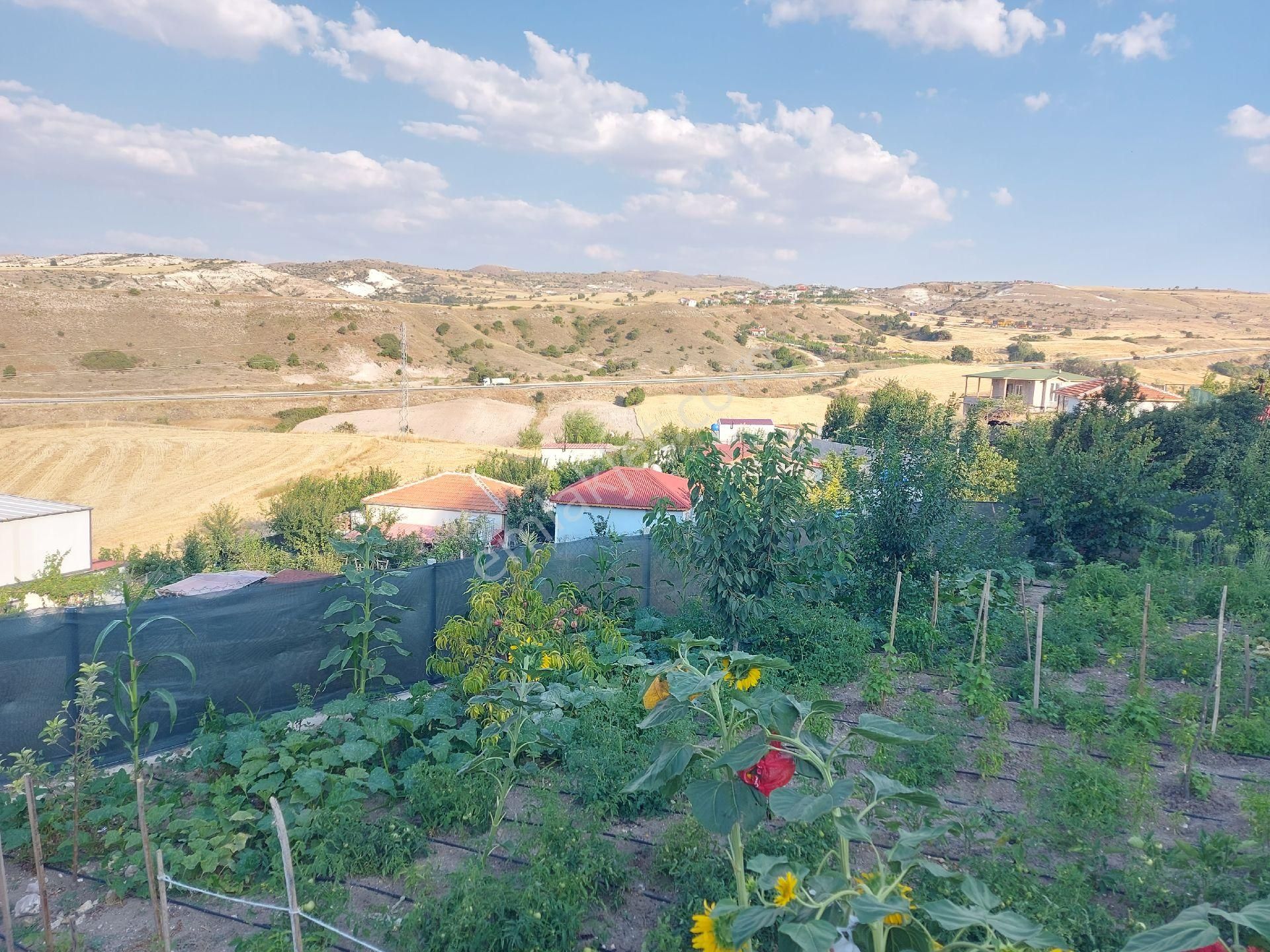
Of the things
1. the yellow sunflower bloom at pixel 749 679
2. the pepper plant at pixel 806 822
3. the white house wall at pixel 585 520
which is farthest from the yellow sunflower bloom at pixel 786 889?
the white house wall at pixel 585 520

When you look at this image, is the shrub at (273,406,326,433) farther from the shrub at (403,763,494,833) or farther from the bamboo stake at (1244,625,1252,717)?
the bamboo stake at (1244,625,1252,717)

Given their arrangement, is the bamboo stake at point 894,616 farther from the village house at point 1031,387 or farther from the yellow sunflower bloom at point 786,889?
the village house at point 1031,387

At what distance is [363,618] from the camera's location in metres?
6.18

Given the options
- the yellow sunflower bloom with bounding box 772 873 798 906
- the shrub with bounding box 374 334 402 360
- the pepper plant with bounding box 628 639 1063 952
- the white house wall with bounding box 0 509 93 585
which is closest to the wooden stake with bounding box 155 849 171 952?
the pepper plant with bounding box 628 639 1063 952

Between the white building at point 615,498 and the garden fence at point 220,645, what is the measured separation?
30.0 ft

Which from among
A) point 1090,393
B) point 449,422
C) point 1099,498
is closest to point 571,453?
point 449,422

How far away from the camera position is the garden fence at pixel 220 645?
16.3 ft

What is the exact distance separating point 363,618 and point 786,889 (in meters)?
4.72

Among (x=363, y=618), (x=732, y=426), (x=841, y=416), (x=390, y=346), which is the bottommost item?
(x=732, y=426)

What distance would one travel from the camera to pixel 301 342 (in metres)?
53.5

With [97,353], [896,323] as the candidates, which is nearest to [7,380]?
[97,353]

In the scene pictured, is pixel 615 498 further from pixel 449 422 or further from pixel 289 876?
pixel 449 422

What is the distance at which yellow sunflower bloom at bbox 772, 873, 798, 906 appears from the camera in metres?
2.09

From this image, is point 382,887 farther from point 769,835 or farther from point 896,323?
point 896,323
